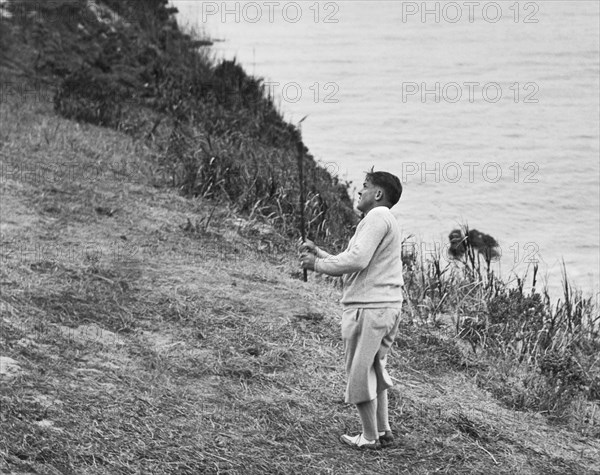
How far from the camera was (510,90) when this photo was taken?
24.8 meters

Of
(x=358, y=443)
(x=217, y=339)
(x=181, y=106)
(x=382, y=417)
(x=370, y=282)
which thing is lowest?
(x=358, y=443)

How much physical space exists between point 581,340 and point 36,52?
438 inches

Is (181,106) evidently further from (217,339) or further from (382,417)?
(382,417)

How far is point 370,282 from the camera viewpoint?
229 inches

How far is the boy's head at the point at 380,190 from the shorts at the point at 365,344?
58 cm

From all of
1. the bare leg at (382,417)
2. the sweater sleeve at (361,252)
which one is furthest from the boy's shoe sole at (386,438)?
the sweater sleeve at (361,252)

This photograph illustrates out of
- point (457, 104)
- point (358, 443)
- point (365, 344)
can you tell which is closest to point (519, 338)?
point (358, 443)

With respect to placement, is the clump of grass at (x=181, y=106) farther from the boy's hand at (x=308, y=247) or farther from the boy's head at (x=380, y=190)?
the boy's head at (x=380, y=190)

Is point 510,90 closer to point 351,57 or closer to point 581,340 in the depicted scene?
point 351,57

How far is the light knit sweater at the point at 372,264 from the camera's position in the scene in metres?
5.71

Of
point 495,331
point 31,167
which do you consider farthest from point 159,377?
point 31,167

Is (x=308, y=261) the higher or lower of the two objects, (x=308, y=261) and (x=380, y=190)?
the lower

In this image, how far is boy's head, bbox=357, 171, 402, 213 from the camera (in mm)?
5828

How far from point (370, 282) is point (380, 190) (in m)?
0.50
